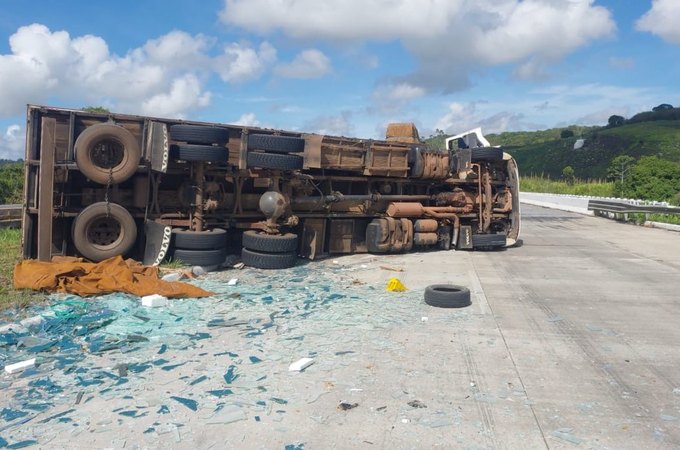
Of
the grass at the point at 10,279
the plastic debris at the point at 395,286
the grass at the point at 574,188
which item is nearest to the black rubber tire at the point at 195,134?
the grass at the point at 10,279

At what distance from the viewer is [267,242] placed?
10.2 m

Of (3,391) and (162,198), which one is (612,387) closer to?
(3,391)

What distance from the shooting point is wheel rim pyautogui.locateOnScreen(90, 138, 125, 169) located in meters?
9.20

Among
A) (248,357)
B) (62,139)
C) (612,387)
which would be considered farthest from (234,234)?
(612,387)

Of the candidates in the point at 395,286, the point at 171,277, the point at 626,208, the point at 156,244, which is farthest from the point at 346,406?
the point at 626,208

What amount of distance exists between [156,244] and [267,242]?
190 cm

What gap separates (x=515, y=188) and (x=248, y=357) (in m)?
11.1

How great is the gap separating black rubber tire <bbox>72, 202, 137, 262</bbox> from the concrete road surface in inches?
62.1

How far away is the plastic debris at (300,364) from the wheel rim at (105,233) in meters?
5.25

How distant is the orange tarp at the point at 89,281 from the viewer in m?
7.44

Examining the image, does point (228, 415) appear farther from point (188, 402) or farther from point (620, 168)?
point (620, 168)

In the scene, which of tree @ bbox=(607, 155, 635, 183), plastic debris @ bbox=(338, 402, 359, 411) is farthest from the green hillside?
plastic debris @ bbox=(338, 402, 359, 411)

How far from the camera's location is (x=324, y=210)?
12180 millimetres

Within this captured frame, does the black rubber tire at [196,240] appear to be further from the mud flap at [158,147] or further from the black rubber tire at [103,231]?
the mud flap at [158,147]
